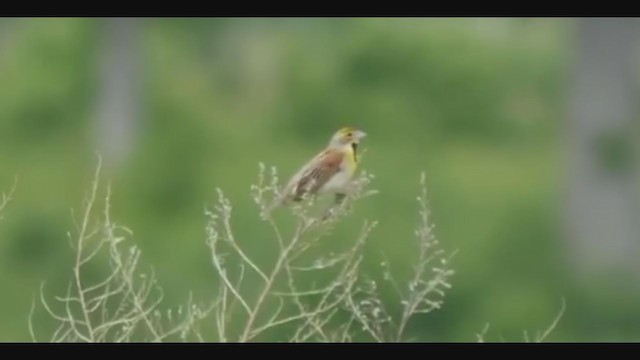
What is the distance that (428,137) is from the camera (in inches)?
563

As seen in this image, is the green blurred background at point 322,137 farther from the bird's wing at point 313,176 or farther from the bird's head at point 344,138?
the bird's wing at point 313,176

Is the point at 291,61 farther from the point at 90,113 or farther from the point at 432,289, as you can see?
the point at 432,289

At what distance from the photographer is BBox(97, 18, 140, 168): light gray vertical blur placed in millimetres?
14438

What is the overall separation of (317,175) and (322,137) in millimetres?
9285

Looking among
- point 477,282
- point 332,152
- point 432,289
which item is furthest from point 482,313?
point 432,289

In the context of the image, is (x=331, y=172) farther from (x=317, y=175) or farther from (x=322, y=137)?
(x=322, y=137)

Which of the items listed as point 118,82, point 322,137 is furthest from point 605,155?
point 118,82

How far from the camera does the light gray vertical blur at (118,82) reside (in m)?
14.4

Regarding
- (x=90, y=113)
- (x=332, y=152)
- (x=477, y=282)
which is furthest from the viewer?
(x=90, y=113)

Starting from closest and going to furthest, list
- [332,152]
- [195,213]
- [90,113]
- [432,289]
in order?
1. [432,289]
2. [332,152]
3. [195,213]
4. [90,113]

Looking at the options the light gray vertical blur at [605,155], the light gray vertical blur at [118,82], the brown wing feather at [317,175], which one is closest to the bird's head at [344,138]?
the brown wing feather at [317,175]

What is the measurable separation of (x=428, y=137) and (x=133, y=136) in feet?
6.31

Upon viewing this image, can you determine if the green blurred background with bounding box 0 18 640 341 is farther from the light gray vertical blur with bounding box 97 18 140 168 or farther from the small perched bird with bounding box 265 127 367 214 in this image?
the small perched bird with bounding box 265 127 367 214

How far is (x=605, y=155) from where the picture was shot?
1252 cm
